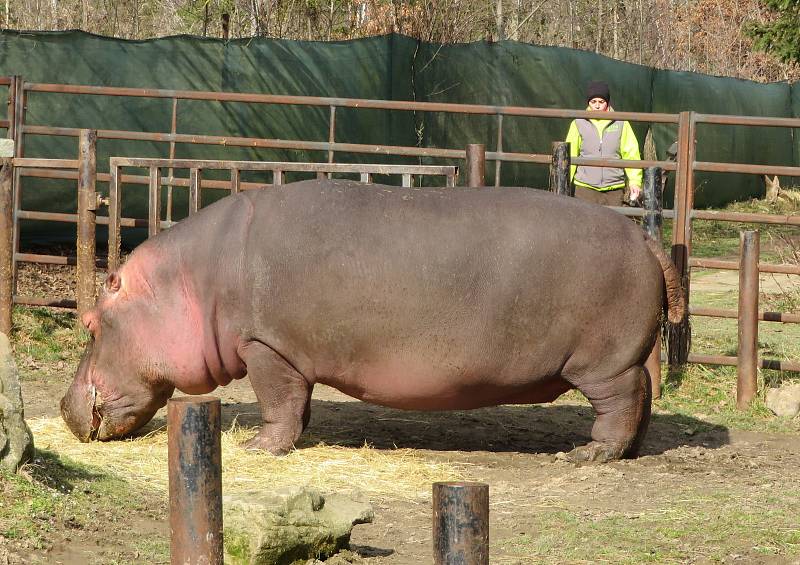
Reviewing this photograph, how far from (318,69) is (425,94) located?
1.46 meters

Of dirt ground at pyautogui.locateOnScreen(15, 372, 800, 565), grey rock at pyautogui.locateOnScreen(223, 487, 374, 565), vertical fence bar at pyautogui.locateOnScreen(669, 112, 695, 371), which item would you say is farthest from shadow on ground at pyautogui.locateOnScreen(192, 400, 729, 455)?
grey rock at pyautogui.locateOnScreen(223, 487, 374, 565)

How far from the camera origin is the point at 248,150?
476 inches

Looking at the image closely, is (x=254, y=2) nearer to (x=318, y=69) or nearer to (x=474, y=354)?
(x=318, y=69)

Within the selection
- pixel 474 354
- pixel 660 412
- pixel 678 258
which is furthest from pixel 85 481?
pixel 678 258

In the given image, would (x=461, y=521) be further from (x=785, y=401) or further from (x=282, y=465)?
(x=785, y=401)

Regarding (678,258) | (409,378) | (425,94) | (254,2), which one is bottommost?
(409,378)

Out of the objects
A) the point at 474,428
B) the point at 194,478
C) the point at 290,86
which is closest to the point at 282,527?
the point at 194,478

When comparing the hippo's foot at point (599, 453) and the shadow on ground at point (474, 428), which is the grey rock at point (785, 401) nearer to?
the shadow on ground at point (474, 428)

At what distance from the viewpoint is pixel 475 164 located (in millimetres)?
8375

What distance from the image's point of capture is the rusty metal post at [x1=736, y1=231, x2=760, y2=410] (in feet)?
25.5

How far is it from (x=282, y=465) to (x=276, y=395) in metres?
0.39

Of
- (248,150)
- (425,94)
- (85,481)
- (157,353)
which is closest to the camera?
(85,481)

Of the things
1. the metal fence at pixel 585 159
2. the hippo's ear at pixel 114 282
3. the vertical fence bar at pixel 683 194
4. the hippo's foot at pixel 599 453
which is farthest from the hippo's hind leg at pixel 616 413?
the hippo's ear at pixel 114 282

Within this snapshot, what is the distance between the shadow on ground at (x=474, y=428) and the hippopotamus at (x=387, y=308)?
47 cm
